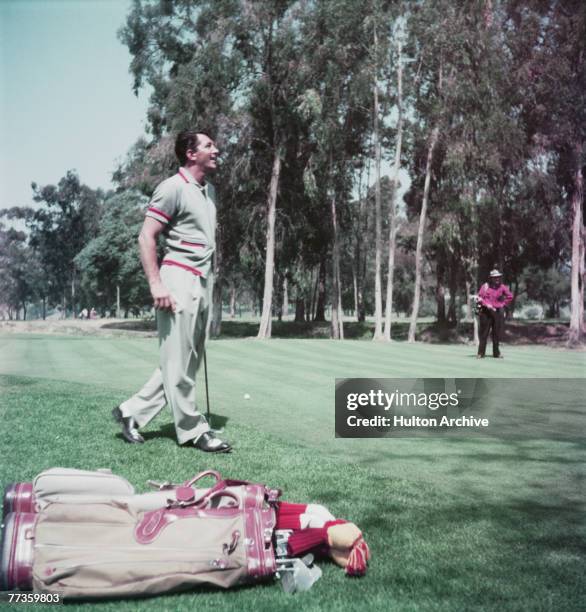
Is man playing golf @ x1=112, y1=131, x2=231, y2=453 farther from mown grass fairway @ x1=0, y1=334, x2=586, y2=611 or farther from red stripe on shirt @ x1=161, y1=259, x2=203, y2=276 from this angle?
mown grass fairway @ x1=0, y1=334, x2=586, y2=611

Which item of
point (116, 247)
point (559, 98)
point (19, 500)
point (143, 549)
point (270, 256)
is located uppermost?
point (559, 98)

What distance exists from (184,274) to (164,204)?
51 cm

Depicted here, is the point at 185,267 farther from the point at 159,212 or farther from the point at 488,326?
the point at 488,326

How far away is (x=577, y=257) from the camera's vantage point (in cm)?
2630

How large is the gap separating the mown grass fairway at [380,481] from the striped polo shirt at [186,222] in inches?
53.2

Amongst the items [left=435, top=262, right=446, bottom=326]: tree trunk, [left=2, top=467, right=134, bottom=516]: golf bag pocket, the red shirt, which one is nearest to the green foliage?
[left=435, top=262, right=446, bottom=326]: tree trunk

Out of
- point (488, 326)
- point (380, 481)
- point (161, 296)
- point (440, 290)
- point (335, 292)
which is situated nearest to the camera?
point (380, 481)

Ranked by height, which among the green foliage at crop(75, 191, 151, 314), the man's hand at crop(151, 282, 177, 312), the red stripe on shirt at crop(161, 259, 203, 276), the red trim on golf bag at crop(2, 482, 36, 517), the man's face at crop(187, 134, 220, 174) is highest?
the green foliage at crop(75, 191, 151, 314)

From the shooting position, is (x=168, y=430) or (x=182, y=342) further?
(x=168, y=430)

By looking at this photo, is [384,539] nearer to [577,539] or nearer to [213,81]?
[577,539]

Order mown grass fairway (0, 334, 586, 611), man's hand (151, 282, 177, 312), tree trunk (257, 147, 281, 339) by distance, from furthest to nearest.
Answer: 1. tree trunk (257, 147, 281, 339)
2. man's hand (151, 282, 177, 312)
3. mown grass fairway (0, 334, 586, 611)

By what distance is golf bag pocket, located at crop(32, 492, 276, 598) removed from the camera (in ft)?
7.74

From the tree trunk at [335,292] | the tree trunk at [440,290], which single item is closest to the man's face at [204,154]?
the tree trunk at [335,292]

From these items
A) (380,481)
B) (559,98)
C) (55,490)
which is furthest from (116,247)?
(55,490)
